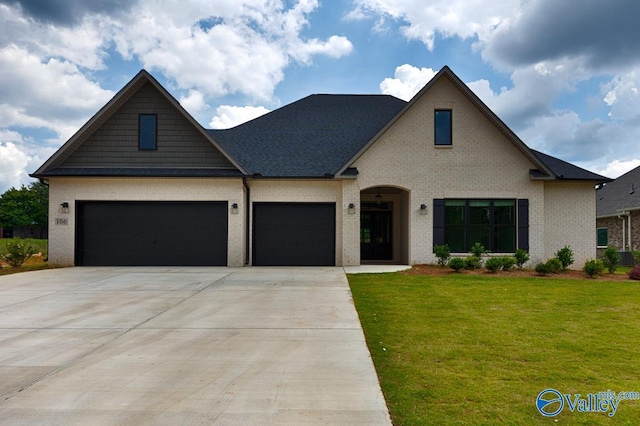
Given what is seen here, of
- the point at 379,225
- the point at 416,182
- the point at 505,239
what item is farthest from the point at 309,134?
the point at 505,239

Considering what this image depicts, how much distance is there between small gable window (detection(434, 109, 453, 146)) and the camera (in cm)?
1563

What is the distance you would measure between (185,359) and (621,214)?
26.7 metres

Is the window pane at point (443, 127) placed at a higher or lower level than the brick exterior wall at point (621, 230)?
higher

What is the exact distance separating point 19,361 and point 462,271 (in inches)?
482

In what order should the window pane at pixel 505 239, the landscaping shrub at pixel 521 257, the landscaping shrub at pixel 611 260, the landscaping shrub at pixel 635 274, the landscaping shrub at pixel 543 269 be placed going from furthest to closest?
the window pane at pixel 505 239 < the landscaping shrub at pixel 521 257 < the landscaping shrub at pixel 611 260 < the landscaping shrub at pixel 543 269 < the landscaping shrub at pixel 635 274

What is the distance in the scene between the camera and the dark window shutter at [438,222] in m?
15.5

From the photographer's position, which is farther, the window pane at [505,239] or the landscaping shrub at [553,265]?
the window pane at [505,239]

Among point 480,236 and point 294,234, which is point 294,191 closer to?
point 294,234

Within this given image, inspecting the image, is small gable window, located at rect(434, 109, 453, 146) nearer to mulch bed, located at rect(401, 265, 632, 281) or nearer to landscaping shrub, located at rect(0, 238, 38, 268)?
mulch bed, located at rect(401, 265, 632, 281)

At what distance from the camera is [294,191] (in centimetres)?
1619

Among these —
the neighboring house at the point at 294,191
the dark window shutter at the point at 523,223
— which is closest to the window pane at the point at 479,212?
the neighboring house at the point at 294,191

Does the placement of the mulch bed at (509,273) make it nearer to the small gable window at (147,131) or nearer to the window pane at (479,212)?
the window pane at (479,212)

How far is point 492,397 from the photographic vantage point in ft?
12.7

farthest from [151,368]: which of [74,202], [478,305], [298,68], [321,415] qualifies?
[298,68]
